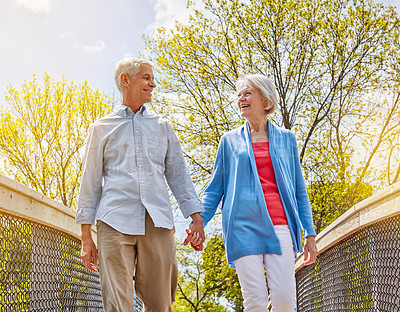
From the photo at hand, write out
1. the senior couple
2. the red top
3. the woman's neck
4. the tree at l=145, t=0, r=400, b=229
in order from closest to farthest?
1. the senior couple
2. the red top
3. the woman's neck
4. the tree at l=145, t=0, r=400, b=229

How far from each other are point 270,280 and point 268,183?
668 millimetres

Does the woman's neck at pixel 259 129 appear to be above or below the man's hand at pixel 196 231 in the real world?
above

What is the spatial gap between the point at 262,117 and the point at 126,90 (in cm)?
112

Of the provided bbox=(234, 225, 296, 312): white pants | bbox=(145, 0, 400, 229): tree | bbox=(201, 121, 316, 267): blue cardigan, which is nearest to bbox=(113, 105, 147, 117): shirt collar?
bbox=(201, 121, 316, 267): blue cardigan

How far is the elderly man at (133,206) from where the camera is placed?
2.88m

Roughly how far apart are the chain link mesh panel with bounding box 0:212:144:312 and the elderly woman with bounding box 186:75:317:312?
102 cm

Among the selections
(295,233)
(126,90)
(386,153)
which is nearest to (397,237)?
(295,233)

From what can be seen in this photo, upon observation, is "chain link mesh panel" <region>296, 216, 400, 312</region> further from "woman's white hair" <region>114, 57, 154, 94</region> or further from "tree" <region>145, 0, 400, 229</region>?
"tree" <region>145, 0, 400, 229</region>

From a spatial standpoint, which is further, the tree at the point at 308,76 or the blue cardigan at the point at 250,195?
the tree at the point at 308,76

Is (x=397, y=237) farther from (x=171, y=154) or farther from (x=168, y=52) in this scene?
(x=168, y=52)

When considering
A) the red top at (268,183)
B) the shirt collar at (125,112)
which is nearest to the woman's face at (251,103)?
the red top at (268,183)

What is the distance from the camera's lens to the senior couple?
293 cm

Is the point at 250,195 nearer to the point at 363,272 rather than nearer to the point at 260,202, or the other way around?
the point at 260,202

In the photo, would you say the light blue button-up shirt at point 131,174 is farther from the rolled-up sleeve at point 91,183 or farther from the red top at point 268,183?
the red top at point 268,183
